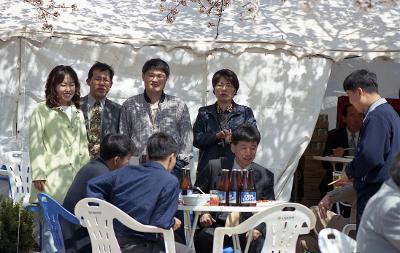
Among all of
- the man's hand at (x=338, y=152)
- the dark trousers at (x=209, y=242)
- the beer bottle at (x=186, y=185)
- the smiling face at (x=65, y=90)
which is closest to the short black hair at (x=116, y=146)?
the beer bottle at (x=186, y=185)

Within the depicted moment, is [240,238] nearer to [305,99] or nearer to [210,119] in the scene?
[210,119]

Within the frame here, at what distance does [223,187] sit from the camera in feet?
20.5

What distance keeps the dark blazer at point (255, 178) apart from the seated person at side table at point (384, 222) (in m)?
2.48

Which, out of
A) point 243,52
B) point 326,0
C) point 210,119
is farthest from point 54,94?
point 326,0

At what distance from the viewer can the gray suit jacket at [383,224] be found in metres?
4.09

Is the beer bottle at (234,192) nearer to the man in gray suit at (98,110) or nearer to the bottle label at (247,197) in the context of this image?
the bottle label at (247,197)

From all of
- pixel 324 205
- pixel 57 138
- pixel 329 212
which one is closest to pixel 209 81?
pixel 57 138

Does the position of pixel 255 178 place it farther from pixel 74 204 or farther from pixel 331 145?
pixel 331 145

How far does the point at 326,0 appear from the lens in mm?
9797

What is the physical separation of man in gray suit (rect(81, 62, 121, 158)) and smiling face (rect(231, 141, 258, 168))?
4.20 ft

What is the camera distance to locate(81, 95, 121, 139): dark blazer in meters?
7.52

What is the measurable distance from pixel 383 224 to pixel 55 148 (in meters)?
3.57

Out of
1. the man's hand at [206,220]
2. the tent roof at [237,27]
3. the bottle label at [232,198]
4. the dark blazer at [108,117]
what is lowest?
the man's hand at [206,220]

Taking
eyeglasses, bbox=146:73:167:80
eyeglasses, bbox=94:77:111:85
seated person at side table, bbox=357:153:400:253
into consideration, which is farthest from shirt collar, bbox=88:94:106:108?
seated person at side table, bbox=357:153:400:253
